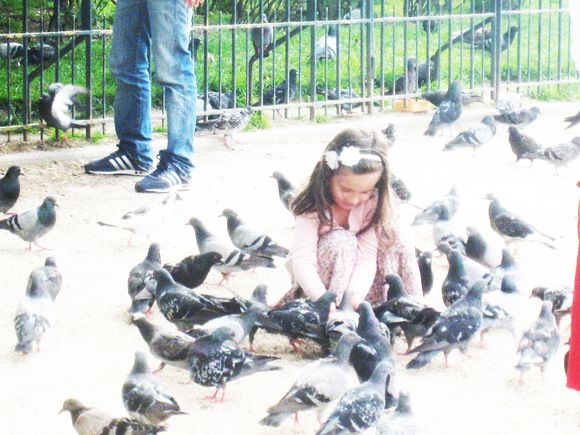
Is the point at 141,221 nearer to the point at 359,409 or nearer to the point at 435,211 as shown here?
the point at 435,211

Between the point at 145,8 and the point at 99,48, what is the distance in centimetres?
776

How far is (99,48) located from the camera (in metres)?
17.6

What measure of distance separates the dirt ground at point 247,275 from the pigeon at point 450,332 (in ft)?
0.36

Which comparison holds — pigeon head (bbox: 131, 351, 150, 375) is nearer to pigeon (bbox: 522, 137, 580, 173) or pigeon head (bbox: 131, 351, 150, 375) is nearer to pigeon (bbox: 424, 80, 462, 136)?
pigeon (bbox: 522, 137, 580, 173)

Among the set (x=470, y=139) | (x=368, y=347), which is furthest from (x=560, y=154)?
(x=368, y=347)

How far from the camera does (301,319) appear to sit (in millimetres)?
6039

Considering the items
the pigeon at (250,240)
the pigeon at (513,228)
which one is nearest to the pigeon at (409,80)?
the pigeon at (513,228)

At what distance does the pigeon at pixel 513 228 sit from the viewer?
27.1 feet

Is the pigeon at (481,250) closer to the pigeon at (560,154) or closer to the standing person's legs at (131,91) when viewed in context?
the standing person's legs at (131,91)

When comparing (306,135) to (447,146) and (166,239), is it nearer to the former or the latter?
(447,146)

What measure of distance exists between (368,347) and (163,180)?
15.6ft

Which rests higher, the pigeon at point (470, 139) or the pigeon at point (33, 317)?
the pigeon at point (470, 139)

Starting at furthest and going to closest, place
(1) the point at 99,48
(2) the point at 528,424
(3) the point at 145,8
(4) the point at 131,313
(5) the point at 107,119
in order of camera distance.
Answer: (1) the point at 99,48 < (5) the point at 107,119 < (3) the point at 145,8 < (4) the point at 131,313 < (2) the point at 528,424

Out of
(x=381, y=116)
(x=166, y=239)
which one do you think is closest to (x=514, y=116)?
(x=381, y=116)
